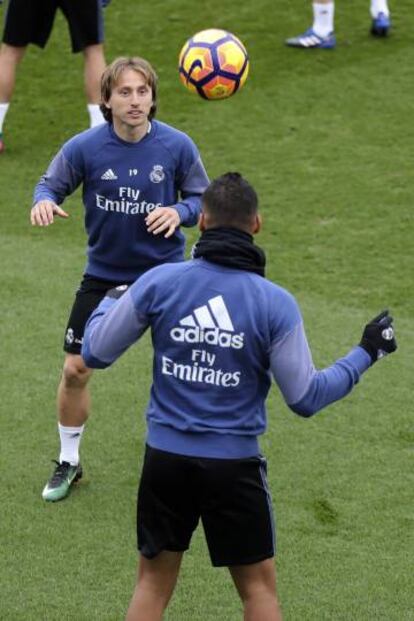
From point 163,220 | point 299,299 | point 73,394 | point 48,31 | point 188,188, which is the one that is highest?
point 163,220

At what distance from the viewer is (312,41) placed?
563 inches

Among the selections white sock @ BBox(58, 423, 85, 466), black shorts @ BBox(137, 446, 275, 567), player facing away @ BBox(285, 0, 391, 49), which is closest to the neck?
white sock @ BBox(58, 423, 85, 466)

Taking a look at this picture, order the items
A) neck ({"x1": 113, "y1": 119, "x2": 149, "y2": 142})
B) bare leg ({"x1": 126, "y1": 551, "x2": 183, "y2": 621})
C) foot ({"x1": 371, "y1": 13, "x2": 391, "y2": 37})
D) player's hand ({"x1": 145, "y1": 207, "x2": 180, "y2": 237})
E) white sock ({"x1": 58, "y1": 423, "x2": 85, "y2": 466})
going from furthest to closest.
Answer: foot ({"x1": 371, "y1": 13, "x2": 391, "y2": 37}), white sock ({"x1": 58, "y1": 423, "x2": 85, "y2": 466}), neck ({"x1": 113, "y1": 119, "x2": 149, "y2": 142}), player's hand ({"x1": 145, "y1": 207, "x2": 180, "y2": 237}), bare leg ({"x1": 126, "y1": 551, "x2": 183, "y2": 621})

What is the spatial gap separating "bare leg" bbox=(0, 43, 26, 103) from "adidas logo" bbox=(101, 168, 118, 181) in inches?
207

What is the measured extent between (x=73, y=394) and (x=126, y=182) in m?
1.13

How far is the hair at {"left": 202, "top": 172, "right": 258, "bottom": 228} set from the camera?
16.4 ft

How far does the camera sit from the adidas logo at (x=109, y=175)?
6.81m

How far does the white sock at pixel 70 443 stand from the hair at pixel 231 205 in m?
2.55

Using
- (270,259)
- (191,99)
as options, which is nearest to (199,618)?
(270,259)

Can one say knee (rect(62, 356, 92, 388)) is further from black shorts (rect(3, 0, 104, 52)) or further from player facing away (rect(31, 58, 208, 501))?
black shorts (rect(3, 0, 104, 52))

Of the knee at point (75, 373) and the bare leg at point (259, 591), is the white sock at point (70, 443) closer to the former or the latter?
the knee at point (75, 373)

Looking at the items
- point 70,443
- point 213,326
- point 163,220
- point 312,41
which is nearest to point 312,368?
point 213,326

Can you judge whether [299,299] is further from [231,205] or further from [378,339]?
[231,205]

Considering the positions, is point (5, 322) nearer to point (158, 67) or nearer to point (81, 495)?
point (81, 495)
